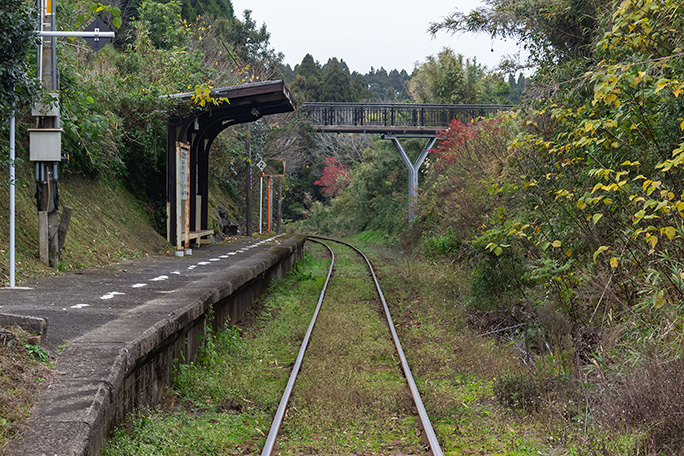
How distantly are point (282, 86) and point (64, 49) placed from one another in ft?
Answer: 13.5

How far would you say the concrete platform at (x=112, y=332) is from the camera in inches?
148

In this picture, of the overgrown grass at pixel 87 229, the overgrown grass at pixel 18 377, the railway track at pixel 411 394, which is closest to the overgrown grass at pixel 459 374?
the railway track at pixel 411 394

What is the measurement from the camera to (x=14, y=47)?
767cm

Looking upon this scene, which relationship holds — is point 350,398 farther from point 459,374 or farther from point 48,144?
point 48,144

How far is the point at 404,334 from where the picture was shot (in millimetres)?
9422

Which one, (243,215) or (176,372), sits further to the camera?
(243,215)

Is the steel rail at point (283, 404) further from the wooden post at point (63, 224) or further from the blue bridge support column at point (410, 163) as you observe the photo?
the blue bridge support column at point (410, 163)

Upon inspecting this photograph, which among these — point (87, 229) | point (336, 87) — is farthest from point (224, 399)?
point (336, 87)

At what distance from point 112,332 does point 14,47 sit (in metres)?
4.05

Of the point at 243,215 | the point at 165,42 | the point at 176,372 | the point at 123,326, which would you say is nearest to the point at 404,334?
the point at 176,372

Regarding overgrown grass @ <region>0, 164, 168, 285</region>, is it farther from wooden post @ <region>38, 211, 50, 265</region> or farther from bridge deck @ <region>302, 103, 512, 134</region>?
bridge deck @ <region>302, 103, 512, 134</region>

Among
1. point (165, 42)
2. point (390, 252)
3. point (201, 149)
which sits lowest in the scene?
point (390, 252)

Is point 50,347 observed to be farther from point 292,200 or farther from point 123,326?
point 292,200

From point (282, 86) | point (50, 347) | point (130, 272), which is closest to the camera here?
point (50, 347)
